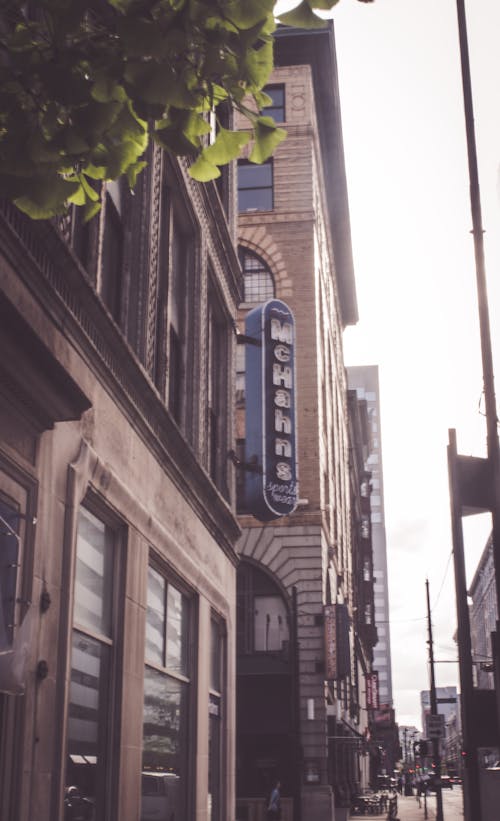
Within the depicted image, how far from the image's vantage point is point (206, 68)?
536cm

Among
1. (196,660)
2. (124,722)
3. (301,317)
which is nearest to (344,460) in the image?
(301,317)

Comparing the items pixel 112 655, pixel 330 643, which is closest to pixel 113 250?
pixel 112 655

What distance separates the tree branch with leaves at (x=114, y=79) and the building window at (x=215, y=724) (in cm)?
1398

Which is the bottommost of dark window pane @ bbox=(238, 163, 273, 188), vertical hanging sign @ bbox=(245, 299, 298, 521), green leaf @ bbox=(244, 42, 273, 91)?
green leaf @ bbox=(244, 42, 273, 91)

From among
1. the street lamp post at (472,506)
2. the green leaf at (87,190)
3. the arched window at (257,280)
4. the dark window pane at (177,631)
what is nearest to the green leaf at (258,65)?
the green leaf at (87,190)

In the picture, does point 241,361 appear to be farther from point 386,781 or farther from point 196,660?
point 386,781

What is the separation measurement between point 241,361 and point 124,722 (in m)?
31.3

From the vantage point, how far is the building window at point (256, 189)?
152 feet

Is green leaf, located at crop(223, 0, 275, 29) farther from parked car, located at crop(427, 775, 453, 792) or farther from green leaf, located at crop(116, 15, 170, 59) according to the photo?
parked car, located at crop(427, 775, 453, 792)

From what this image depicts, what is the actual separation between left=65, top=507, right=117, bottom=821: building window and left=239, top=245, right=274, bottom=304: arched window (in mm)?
33271

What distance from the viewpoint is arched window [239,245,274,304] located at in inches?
1764

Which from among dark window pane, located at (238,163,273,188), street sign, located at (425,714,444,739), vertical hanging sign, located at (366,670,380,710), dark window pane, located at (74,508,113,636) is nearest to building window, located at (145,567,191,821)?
dark window pane, located at (74,508,113,636)

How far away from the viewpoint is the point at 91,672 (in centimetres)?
1110

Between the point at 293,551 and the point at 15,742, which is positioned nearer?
the point at 15,742
